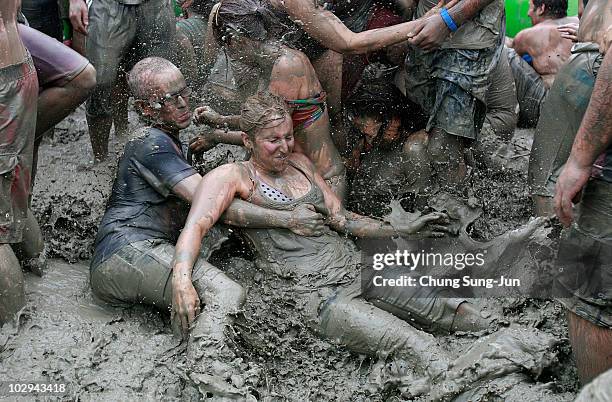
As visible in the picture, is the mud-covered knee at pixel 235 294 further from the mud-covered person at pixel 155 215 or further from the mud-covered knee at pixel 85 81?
the mud-covered knee at pixel 85 81

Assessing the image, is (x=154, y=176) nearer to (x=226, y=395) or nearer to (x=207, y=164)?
(x=207, y=164)

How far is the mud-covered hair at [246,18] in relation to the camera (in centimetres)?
604

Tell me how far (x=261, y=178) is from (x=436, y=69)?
1.29 meters

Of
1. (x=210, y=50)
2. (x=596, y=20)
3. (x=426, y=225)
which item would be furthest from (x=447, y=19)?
(x=210, y=50)

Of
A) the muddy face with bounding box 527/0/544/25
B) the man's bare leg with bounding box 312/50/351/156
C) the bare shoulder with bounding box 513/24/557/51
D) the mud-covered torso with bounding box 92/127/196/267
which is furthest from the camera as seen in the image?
the muddy face with bounding box 527/0/544/25

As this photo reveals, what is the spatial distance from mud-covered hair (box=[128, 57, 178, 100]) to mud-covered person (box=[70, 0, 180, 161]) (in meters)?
1.09

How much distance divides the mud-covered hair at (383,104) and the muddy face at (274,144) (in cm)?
104

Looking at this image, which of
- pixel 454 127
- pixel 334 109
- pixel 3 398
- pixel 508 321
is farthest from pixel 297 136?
pixel 3 398

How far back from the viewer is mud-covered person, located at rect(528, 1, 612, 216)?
4754mm

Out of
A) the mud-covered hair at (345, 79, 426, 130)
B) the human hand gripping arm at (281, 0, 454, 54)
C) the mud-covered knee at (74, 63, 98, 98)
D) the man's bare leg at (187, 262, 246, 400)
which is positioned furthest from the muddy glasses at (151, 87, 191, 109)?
the mud-covered hair at (345, 79, 426, 130)

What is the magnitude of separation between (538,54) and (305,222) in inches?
140

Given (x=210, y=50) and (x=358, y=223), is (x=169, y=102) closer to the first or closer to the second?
(x=358, y=223)

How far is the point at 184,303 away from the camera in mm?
5211

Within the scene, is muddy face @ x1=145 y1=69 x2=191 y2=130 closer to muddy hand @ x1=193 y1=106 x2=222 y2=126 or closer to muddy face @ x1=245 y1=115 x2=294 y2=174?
muddy hand @ x1=193 y1=106 x2=222 y2=126
